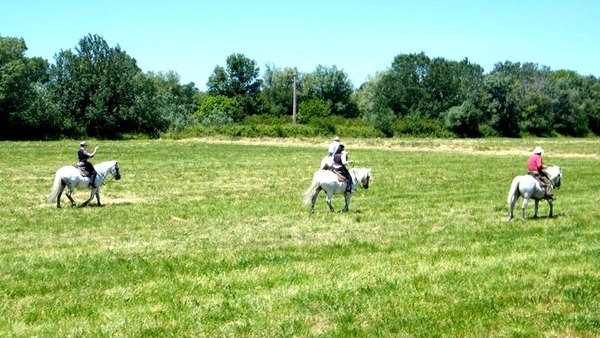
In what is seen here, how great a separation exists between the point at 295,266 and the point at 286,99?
115 m

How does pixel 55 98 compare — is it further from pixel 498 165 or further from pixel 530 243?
pixel 530 243

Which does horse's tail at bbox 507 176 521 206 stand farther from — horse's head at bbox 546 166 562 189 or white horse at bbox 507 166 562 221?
horse's head at bbox 546 166 562 189

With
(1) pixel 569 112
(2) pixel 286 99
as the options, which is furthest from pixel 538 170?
(2) pixel 286 99

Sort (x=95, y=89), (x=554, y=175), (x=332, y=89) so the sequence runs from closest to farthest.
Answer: (x=554, y=175)
(x=95, y=89)
(x=332, y=89)

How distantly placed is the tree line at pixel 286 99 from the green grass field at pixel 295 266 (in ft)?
170

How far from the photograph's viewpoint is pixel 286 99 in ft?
416

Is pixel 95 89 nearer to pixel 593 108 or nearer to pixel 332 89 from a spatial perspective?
pixel 332 89

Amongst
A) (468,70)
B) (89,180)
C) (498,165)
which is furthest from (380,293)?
(468,70)

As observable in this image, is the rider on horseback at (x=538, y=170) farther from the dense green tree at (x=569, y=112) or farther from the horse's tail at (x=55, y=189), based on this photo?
the dense green tree at (x=569, y=112)

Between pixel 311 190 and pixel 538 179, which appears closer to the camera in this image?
pixel 538 179

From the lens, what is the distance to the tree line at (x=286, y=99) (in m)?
75.6

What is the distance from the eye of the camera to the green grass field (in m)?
9.13

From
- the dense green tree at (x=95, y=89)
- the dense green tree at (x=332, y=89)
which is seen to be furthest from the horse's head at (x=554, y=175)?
the dense green tree at (x=332, y=89)

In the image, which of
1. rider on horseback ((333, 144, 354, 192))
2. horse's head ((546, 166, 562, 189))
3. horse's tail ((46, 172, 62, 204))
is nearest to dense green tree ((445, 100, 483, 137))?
horse's head ((546, 166, 562, 189))
